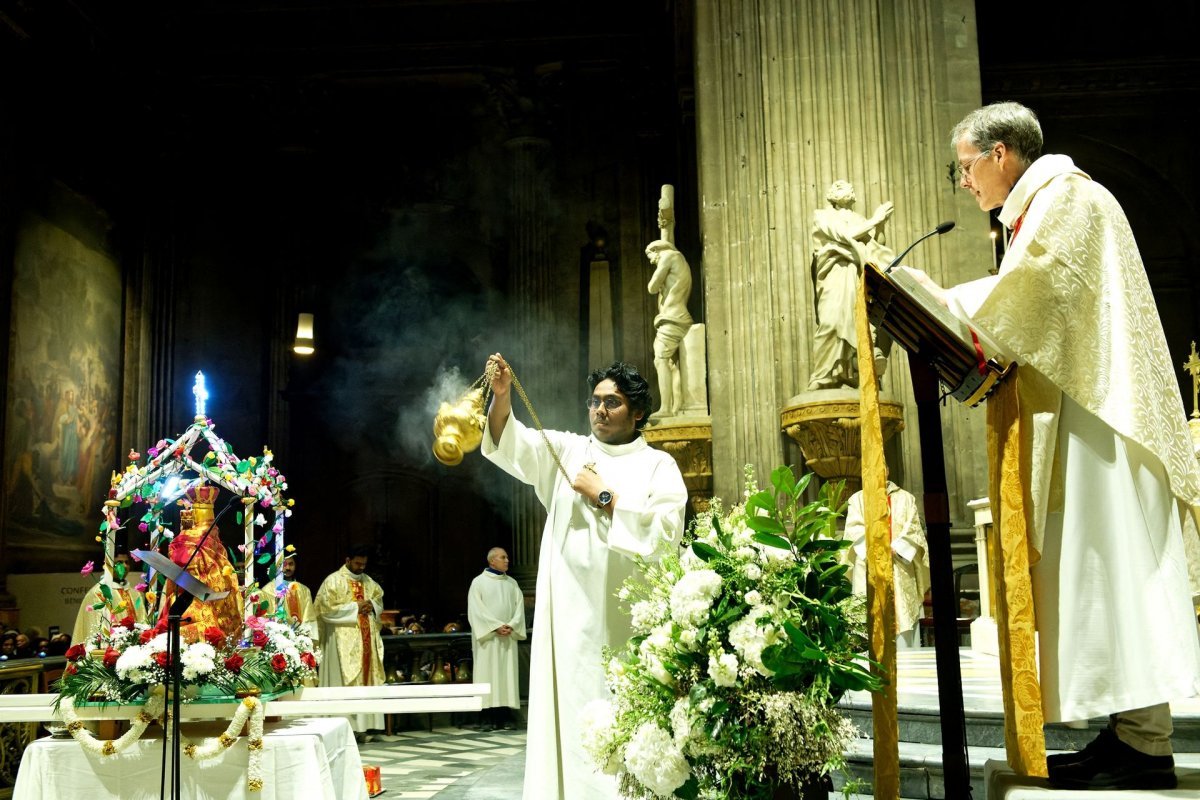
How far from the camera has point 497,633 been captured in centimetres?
1293

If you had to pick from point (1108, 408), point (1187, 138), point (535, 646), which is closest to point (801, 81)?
point (535, 646)

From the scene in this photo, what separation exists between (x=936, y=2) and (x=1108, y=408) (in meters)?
7.52

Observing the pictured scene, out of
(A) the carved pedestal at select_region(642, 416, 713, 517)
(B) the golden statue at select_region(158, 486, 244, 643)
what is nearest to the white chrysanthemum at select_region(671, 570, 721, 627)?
(B) the golden statue at select_region(158, 486, 244, 643)

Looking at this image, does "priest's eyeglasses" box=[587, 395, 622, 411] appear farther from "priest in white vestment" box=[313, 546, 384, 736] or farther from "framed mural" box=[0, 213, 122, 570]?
"framed mural" box=[0, 213, 122, 570]

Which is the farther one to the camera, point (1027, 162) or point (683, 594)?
point (1027, 162)

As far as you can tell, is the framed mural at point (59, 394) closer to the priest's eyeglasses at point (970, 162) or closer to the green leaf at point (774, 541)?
the green leaf at point (774, 541)

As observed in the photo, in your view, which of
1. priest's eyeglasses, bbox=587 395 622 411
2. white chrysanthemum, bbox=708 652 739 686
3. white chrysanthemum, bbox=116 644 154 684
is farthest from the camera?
white chrysanthemum, bbox=116 644 154 684

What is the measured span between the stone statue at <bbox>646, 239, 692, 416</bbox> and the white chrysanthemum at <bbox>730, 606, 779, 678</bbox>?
7.78 meters

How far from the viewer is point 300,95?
58.9ft

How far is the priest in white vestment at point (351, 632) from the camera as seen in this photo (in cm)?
1190

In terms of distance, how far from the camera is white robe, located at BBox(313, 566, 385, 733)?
11.9 m

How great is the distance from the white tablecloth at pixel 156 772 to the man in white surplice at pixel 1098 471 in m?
3.29

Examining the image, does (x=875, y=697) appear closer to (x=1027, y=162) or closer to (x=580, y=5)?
(x=1027, y=162)

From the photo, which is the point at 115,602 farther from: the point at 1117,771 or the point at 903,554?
the point at 903,554
